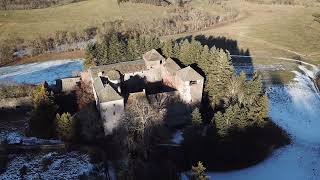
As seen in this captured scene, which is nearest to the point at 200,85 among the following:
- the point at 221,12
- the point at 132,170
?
the point at 132,170

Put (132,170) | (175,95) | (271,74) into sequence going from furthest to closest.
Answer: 1. (271,74)
2. (175,95)
3. (132,170)

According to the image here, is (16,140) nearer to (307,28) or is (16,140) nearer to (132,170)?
(132,170)

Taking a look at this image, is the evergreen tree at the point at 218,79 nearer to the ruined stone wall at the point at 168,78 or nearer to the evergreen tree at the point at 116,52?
the ruined stone wall at the point at 168,78

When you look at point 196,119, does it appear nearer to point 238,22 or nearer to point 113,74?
point 113,74

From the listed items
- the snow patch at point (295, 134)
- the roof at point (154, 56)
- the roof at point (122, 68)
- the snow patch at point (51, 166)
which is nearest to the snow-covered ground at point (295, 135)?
the snow patch at point (295, 134)

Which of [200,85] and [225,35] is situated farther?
[225,35]
